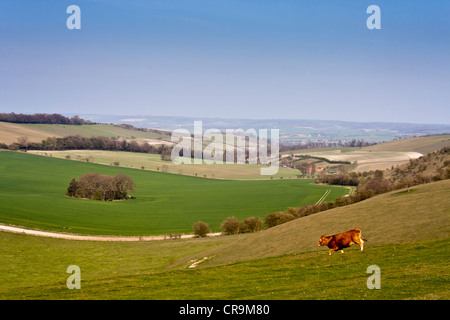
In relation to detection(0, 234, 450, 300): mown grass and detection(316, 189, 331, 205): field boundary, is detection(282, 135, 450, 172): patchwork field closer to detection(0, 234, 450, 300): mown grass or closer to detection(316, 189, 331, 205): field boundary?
detection(316, 189, 331, 205): field boundary

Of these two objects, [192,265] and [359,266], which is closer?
[359,266]

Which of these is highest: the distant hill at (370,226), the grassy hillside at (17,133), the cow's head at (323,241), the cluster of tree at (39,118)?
the cluster of tree at (39,118)

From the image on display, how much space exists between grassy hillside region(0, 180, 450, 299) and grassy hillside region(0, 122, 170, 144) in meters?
108

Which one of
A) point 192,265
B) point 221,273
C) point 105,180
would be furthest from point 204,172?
point 221,273

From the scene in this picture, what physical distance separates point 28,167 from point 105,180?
3306 centimetres

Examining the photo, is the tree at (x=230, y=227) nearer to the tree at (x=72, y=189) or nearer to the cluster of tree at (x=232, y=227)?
the cluster of tree at (x=232, y=227)

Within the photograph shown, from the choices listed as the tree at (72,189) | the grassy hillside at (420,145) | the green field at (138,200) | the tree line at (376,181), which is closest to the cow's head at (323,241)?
the tree line at (376,181)

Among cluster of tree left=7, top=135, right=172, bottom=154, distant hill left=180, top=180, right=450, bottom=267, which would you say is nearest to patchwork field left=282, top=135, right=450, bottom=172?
cluster of tree left=7, top=135, right=172, bottom=154

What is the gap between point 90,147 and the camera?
154250mm

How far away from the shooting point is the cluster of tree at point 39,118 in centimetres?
17025

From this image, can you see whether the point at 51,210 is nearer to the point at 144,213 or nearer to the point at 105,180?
the point at 144,213

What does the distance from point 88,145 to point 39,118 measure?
39866mm

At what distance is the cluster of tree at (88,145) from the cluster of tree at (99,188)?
183 ft

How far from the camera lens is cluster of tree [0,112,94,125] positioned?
559 feet
